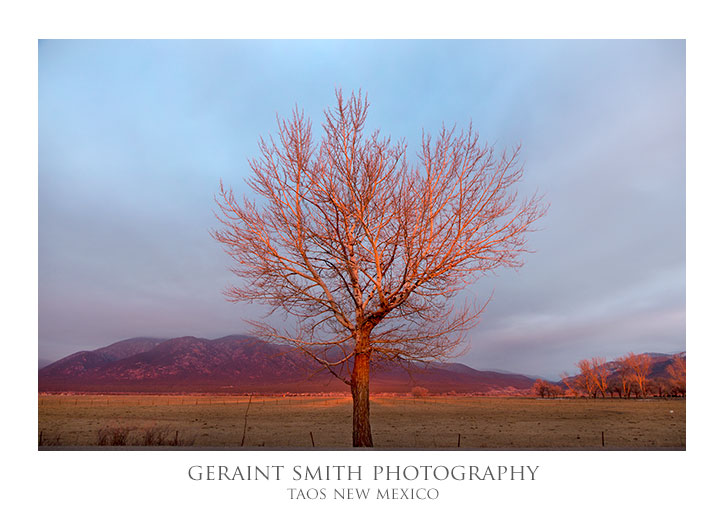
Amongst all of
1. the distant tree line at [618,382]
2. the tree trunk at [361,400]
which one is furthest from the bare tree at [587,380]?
the tree trunk at [361,400]

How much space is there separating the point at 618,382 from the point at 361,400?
64.4m

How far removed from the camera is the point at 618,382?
63156mm

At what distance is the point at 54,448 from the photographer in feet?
31.1

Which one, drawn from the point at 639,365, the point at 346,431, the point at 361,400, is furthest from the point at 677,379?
the point at 361,400

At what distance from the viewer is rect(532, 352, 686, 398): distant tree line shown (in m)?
59.2

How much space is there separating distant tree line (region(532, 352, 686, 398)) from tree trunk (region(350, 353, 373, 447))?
57.0m

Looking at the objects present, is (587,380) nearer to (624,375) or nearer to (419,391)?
(624,375)

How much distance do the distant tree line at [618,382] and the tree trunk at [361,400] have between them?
5703 cm

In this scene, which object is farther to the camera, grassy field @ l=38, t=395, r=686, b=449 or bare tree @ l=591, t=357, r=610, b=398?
bare tree @ l=591, t=357, r=610, b=398

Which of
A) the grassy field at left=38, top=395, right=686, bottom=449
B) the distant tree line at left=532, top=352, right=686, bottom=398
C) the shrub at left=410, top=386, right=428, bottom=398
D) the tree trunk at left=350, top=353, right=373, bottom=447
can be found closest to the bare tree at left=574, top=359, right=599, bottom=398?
the distant tree line at left=532, top=352, right=686, bottom=398

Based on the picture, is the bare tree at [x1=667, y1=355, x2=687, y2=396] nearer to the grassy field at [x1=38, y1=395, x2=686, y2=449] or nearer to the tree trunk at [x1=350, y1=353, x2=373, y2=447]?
the grassy field at [x1=38, y1=395, x2=686, y2=449]

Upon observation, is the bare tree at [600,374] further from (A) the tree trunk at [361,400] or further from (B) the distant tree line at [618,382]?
(A) the tree trunk at [361,400]
